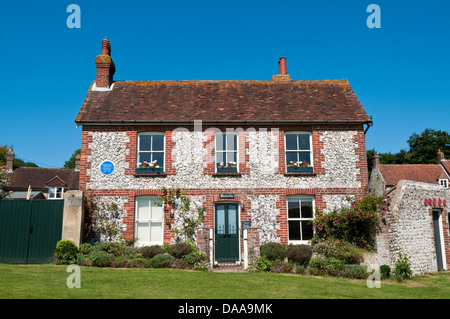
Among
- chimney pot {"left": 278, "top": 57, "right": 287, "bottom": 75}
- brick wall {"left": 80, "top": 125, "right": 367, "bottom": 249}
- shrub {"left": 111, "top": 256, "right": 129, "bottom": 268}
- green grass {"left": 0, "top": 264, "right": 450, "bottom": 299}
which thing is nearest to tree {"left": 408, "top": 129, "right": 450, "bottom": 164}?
chimney pot {"left": 278, "top": 57, "right": 287, "bottom": 75}

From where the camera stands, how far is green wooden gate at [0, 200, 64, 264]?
13656mm

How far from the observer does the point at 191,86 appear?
1875 cm

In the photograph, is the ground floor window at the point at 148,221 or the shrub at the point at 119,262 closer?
the shrub at the point at 119,262

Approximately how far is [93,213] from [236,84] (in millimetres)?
9500

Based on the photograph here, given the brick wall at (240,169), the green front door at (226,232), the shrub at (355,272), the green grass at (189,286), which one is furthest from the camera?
the brick wall at (240,169)

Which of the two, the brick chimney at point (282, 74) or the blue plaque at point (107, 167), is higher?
the brick chimney at point (282, 74)

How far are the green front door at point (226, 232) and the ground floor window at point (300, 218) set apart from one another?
87.5 inches

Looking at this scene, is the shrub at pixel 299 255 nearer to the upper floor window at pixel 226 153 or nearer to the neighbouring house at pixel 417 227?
the neighbouring house at pixel 417 227

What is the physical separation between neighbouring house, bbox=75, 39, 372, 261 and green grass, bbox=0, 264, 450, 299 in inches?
122

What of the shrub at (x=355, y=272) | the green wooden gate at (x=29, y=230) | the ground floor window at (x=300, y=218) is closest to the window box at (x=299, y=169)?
the ground floor window at (x=300, y=218)

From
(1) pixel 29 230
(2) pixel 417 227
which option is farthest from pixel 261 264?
(1) pixel 29 230

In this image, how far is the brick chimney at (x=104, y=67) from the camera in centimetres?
1788

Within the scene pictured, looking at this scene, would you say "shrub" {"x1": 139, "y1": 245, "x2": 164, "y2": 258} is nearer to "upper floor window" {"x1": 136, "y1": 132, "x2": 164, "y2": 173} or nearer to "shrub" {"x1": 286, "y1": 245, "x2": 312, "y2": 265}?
"upper floor window" {"x1": 136, "y1": 132, "x2": 164, "y2": 173}
